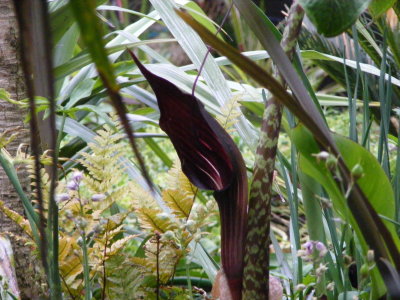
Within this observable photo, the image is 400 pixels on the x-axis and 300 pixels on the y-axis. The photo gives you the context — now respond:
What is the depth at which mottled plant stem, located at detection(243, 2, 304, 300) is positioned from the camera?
59 cm

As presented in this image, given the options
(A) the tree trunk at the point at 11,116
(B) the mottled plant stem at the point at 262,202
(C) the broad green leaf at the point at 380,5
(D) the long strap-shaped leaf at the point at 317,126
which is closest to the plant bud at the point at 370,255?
(D) the long strap-shaped leaf at the point at 317,126

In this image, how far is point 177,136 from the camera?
23.9 inches

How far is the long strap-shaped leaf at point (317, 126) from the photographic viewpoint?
0.42 metres

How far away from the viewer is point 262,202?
23.0 inches

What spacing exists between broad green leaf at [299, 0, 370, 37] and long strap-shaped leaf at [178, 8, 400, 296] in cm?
4

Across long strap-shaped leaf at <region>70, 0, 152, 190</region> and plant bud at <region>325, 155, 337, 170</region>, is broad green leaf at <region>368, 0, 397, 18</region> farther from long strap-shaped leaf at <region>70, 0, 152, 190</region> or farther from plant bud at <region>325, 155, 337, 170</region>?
long strap-shaped leaf at <region>70, 0, 152, 190</region>

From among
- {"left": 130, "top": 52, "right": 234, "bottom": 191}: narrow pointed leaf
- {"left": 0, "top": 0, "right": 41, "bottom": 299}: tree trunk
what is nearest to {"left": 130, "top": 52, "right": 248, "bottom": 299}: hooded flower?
{"left": 130, "top": 52, "right": 234, "bottom": 191}: narrow pointed leaf

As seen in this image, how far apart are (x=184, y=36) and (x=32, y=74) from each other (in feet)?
2.57

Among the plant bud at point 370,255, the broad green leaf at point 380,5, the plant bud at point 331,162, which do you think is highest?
the broad green leaf at point 380,5

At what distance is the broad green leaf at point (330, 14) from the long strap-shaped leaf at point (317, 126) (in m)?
0.04

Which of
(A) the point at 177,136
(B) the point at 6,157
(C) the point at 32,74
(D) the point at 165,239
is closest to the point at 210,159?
(A) the point at 177,136

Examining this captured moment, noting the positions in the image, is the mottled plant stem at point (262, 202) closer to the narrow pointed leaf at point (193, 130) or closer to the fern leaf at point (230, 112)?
the narrow pointed leaf at point (193, 130)

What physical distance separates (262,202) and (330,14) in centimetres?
22

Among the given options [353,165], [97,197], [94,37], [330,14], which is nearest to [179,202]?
[97,197]
